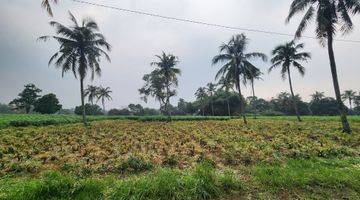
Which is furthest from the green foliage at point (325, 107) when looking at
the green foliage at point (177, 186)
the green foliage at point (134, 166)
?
the green foliage at point (177, 186)

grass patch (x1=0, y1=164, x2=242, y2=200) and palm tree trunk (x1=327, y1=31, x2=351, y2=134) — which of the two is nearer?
grass patch (x1=0, y1=164, x2=242, y2=200)

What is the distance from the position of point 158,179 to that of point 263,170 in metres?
3.00

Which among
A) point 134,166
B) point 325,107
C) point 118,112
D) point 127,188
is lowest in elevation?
point 127,188

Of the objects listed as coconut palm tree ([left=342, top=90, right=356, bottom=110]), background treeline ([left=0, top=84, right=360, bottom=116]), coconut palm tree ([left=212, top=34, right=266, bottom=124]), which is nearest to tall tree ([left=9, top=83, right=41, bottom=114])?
background treeline ([left=0, top=84, right=360, bottom=116])

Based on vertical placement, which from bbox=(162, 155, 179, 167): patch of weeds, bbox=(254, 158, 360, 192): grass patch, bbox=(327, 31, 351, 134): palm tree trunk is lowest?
bbox=(254, 158, 360, 192): grass patch

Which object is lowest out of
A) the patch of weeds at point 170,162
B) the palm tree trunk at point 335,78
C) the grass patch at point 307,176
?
the grass patch at point 307,176

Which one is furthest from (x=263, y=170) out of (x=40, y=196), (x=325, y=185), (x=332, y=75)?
(x=332, y=75)

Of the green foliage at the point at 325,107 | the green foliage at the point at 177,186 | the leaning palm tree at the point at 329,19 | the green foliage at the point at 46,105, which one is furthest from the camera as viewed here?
the green foliage at the point at 325,107

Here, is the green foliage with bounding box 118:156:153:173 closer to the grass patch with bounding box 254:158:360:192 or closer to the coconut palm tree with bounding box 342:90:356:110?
the grass patch with bounding box 254:158:360:192

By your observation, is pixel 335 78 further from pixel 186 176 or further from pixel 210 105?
pixel 210 105

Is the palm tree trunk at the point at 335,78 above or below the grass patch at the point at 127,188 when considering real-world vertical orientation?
above

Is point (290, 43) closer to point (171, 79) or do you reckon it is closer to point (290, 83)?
point (290, 83)

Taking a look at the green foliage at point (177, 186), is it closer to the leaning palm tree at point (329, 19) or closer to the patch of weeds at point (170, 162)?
the patch of weeds at point (170, 162)

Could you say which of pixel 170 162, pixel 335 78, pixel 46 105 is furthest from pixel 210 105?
pixel 170 162
